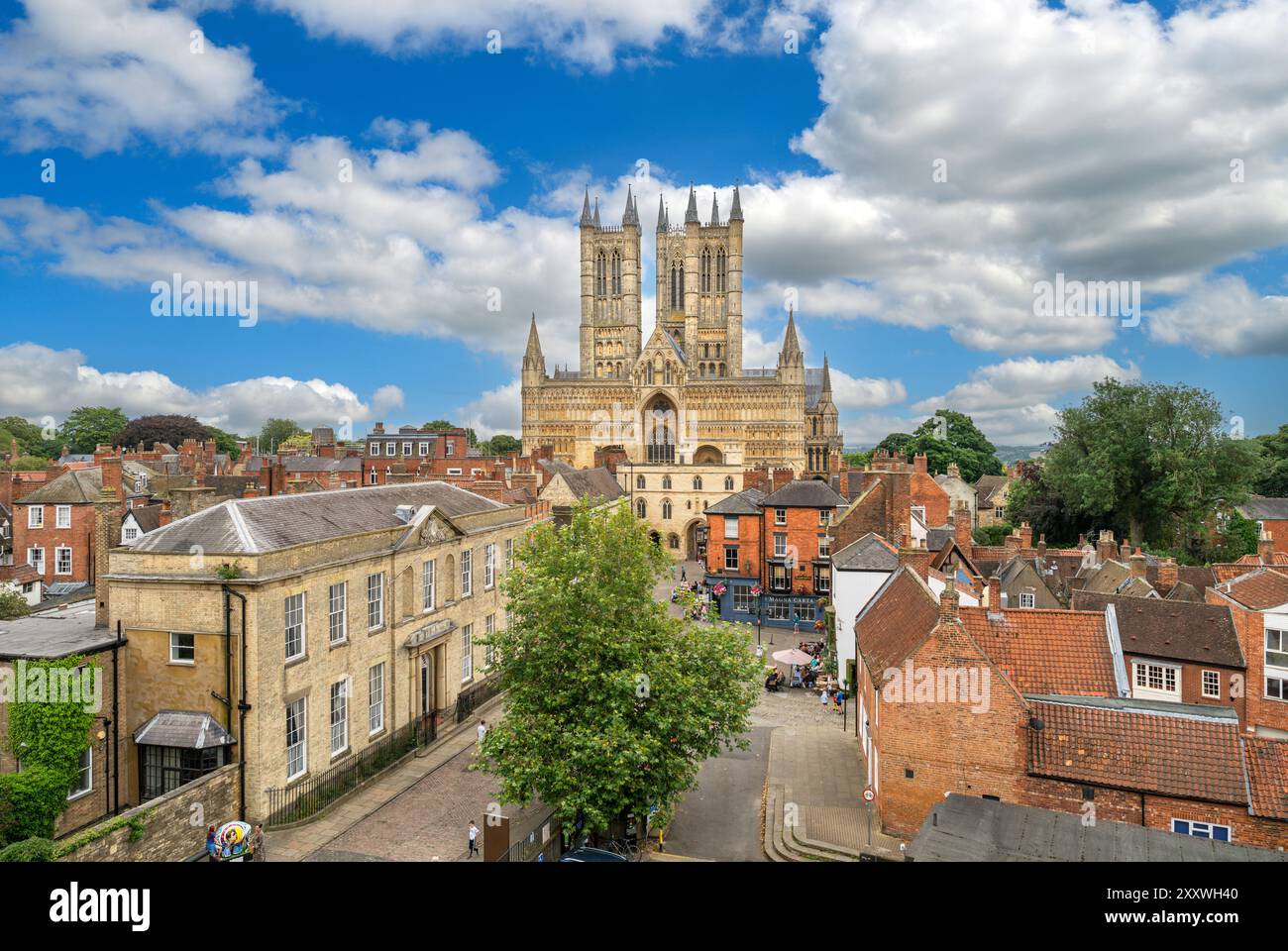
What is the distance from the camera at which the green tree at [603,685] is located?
1503 cm

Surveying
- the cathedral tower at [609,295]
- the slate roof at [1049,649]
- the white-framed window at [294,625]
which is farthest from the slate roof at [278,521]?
the cathedral tower at [609,295]

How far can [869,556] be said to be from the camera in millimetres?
30094

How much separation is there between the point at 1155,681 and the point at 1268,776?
9.44 m

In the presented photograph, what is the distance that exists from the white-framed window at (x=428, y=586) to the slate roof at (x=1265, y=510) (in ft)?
194

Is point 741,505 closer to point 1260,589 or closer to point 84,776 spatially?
point 1260,589

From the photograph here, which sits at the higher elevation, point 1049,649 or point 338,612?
point 338,612

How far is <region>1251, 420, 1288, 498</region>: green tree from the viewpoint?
238 feet

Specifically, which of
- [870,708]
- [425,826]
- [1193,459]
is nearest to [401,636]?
[425,826]

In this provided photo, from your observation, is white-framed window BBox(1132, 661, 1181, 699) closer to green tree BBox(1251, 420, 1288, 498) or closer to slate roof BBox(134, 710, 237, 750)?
slate roof BBox(134, 710, 237, 750)

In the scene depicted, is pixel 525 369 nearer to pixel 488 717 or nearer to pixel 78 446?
pixel 78 446

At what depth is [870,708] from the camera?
776 inches

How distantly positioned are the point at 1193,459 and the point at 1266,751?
40.4m

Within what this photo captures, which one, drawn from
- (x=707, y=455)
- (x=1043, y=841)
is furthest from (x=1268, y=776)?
(x=707, y=455)

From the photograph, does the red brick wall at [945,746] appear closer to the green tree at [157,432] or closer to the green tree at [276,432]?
the green tree at [157,432]
